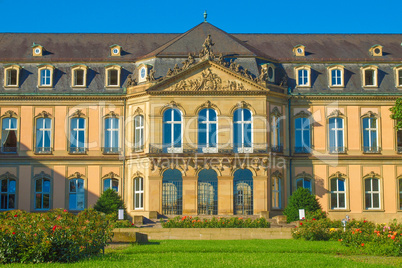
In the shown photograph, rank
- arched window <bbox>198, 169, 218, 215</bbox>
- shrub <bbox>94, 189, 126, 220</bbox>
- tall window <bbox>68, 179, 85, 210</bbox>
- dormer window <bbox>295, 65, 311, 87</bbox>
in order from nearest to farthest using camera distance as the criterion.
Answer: shrub <bbox>94, 189, 126, 220</bbox>, arched window <bbox>198, 169, 218, 215</bbox>, tall window <bbox>68, 179, 85, 210</bbox>, dormer window <bbox>295, 65, 311, 87</bbox>

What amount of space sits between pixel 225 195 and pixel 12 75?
1907 cm

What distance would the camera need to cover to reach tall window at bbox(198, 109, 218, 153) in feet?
171

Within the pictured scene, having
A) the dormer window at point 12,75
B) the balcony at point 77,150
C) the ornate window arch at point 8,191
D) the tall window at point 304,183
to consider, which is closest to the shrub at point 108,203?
the balcony at point 77,150

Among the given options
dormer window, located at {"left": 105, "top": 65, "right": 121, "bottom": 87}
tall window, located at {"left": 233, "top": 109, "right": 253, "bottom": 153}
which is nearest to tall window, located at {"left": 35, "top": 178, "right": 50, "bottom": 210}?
dormer window, located at {"left": 105, "top": 65, "right": 121, "bottom": 87}

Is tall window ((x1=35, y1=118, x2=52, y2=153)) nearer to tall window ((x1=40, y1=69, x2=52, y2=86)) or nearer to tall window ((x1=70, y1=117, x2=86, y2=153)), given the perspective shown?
tall window ((x1=70, y1=117, x2=86, y2=153))

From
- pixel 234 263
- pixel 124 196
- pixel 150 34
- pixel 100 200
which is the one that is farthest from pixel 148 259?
pixel 150 34

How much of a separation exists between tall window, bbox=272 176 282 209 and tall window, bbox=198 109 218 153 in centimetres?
498

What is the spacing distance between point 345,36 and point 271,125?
1327cm

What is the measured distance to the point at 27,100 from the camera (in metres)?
56.1

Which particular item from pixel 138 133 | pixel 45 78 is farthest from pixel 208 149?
pixel 45 78

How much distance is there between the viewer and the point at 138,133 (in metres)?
54.4

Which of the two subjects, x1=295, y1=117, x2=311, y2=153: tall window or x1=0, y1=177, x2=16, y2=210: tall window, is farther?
x1=295, y1=117, x2=311, y2=153: tall window

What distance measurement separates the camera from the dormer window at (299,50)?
58.4 meters

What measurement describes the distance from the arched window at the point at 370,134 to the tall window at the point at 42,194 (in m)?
23.9
